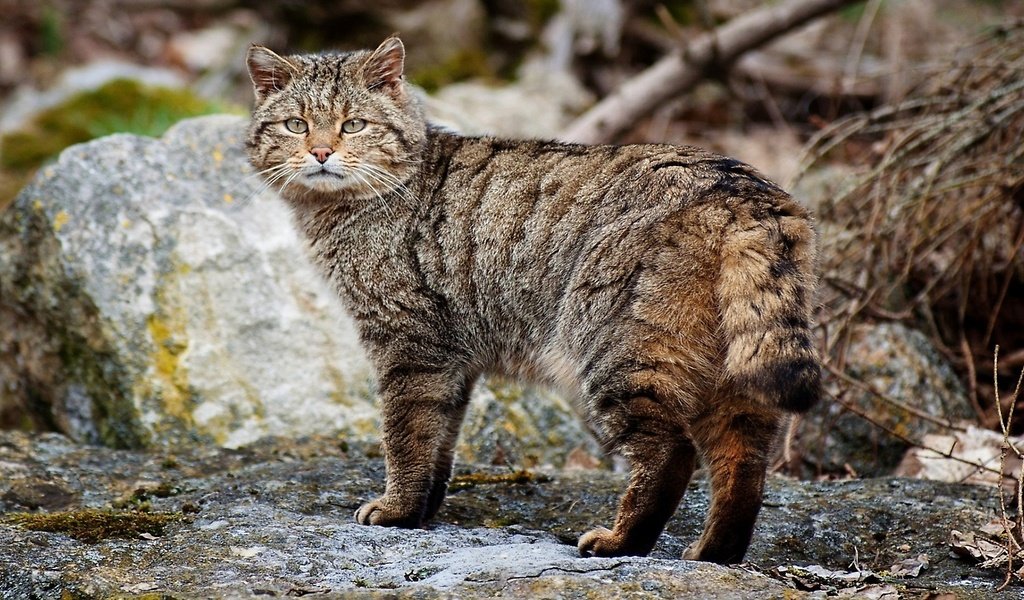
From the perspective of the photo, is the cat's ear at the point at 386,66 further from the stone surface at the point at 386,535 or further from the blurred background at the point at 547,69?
the blurred background at the point at 547,69

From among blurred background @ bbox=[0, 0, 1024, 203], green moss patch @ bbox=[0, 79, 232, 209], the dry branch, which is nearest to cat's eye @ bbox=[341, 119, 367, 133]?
blurred background @ bbox=[0, 0, 1024, 203]

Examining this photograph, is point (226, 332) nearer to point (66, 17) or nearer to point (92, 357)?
point (92, 357)

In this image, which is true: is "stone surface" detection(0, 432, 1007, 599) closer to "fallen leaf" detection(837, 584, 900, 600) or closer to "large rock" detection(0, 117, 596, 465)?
"fallen leaf" detection(837, 584, 900, 600)

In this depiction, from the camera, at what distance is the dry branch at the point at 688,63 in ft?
28.9

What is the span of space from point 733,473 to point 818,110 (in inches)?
297

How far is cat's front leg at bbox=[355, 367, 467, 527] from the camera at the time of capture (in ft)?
13.4

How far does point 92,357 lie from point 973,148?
5025mm

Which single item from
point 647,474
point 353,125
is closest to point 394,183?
point 353,125

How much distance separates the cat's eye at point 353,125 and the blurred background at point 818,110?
125 cm

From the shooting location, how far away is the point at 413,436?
419 cm

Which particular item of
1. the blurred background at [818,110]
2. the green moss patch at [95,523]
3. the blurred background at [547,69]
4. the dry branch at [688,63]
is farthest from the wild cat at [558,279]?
the dry branch at [688,63]

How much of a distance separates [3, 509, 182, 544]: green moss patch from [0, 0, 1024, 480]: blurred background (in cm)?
226

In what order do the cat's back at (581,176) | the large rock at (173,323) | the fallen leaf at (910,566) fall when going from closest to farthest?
the fallen leaf at (910,566)
the cat's back at (581,176)
the large rock at (173,323)

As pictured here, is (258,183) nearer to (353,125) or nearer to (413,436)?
(353,125)
